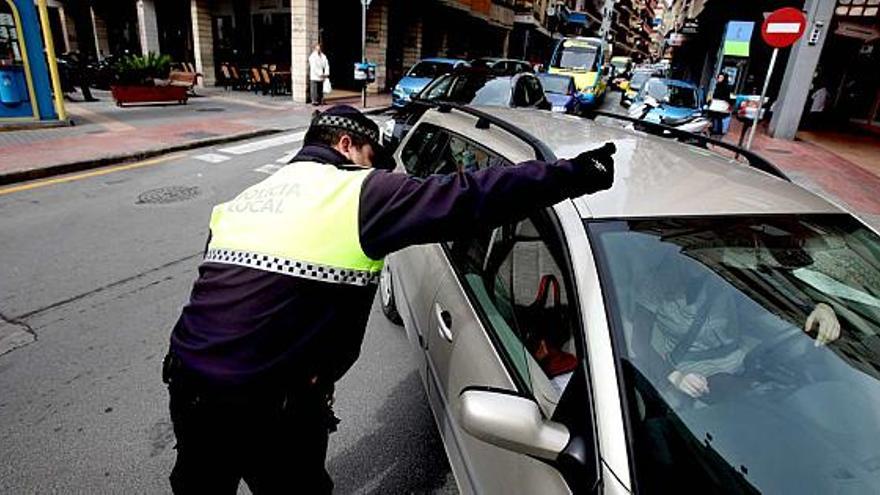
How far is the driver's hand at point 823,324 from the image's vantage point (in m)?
1.55

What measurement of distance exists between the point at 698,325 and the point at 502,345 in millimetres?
641

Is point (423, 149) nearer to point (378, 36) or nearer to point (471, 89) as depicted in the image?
point (471, 89)

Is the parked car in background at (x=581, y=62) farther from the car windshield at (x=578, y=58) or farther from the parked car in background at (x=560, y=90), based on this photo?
the parked car in background at (x=560, y=90)

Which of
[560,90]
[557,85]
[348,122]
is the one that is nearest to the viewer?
[348,122]

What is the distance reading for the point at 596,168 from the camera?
142 cm

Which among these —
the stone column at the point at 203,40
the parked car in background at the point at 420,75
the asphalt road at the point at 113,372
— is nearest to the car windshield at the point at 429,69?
the parked car in background at the point at 420,75

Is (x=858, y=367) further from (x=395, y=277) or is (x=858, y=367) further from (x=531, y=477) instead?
(x=395, y=277)

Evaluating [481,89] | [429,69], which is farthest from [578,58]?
[481,89]

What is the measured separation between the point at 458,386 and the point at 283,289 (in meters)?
0.87

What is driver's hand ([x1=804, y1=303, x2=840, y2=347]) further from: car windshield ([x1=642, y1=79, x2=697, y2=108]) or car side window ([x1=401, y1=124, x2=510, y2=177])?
car windshield ([x1=642, y1=79, x2=697, y2=108])

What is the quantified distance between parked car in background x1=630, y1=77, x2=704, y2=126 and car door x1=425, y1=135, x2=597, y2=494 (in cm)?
1144

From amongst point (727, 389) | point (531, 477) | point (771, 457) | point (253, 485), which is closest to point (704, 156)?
point (727, 389)

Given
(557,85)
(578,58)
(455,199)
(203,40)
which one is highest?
(578,58)

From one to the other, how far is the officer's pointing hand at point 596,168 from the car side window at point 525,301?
37 cm
